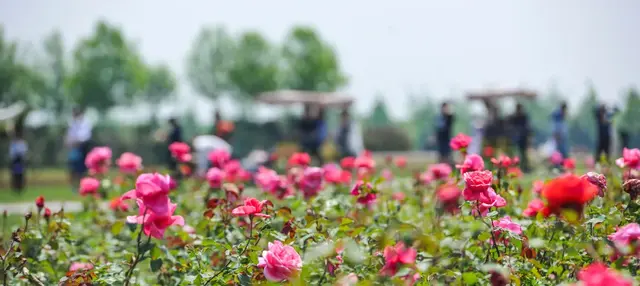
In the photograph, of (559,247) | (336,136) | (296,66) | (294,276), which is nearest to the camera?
(294,276)

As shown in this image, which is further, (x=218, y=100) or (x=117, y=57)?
(x=218, y=100)

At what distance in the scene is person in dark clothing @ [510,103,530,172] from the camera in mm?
14070

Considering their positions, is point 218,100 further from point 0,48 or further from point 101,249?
point 101,249

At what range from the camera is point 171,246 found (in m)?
3.34

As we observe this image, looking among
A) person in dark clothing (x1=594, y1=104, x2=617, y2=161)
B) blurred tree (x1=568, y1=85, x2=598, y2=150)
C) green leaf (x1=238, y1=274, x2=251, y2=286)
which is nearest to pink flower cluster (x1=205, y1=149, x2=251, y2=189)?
green leaf (x1=238, y1=274, x2=251, y2=286)

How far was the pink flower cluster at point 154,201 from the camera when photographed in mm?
1974

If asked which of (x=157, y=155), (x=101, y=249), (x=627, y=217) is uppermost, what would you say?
(x=627, y=217)

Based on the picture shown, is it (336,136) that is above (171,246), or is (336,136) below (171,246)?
below

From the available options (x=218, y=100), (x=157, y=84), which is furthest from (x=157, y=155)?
(x=157, y=84)

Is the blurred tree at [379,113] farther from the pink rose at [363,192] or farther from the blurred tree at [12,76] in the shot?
the pink rose at [363,192]

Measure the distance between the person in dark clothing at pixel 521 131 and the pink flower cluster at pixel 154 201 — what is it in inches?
497

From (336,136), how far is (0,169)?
16.4m

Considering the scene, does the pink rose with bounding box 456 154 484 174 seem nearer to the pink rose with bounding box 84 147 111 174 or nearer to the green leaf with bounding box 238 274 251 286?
the green leaf with bounding box 238 274 251 286

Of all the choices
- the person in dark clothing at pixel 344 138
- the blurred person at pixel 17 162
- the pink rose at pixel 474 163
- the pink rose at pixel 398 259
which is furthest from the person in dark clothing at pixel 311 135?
the pink rose at pixel 398 259
